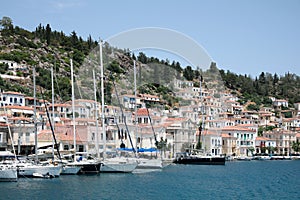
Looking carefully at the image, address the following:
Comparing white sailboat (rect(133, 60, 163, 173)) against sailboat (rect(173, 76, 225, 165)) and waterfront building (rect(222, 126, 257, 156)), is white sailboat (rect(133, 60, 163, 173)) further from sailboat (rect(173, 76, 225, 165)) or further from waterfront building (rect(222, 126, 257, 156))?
waterfront building (rect(222, 126, 257, 156))

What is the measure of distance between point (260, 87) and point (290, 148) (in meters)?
45.6

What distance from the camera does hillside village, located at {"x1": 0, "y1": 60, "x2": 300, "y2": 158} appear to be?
137 ft

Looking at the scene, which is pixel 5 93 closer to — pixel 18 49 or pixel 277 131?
pixel 18 49

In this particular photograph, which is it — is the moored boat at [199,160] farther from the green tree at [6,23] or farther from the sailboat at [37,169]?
the green tree at [6,23]

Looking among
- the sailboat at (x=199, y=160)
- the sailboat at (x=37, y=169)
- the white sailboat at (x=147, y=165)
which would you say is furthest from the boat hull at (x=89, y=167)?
the sailboat at (x=199, y=160)

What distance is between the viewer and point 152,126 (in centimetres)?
4259

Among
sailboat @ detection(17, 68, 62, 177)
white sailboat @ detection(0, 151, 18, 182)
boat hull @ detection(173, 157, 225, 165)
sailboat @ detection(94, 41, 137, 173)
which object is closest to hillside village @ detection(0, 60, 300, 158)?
sailboat @ detection(94, 41, 137, 173)

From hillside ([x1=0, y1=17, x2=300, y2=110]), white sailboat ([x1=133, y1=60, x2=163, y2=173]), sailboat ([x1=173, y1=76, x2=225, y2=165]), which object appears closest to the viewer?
white sailboat ([x1=133, y1=60, x2=163, y2=173])

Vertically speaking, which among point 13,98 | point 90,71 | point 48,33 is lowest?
point 13,98

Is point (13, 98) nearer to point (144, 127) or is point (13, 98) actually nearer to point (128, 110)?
point (128, 110)

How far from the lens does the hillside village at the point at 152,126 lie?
41906 mm

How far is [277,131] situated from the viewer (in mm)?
80562

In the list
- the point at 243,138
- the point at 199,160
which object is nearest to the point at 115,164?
the point at 199,160

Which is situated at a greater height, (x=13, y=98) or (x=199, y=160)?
(x=13, y=98)
